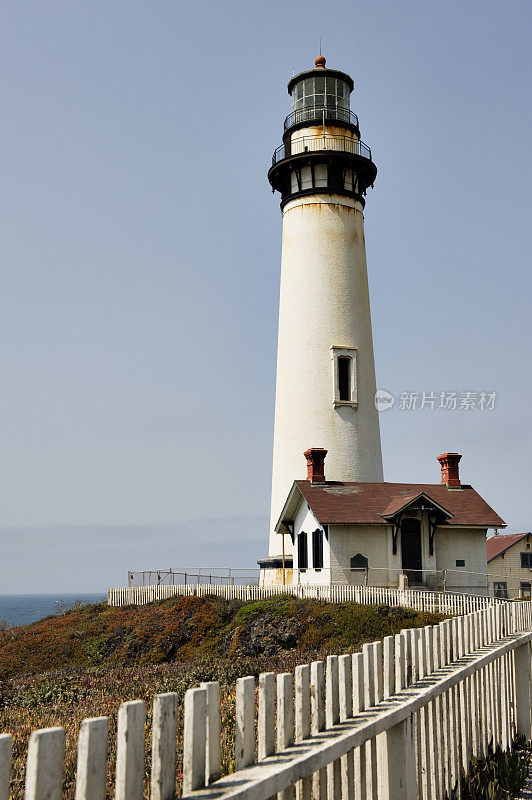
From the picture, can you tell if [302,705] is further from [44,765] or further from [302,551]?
[302,551]

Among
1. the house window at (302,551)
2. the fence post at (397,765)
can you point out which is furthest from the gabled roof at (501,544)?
the fence post at (397,765)

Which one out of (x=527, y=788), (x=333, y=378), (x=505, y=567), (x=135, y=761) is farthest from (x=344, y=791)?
(x=505, y=567)

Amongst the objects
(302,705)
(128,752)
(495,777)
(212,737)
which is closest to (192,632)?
(495,777)

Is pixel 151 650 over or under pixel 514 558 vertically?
under

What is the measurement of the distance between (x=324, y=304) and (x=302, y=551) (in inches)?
423

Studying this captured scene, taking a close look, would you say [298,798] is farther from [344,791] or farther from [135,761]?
[135,761]

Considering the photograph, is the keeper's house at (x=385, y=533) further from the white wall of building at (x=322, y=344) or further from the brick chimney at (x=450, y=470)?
the white wall of building at (x=322, y=344)

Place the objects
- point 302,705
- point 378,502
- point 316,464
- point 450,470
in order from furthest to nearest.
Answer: point 450,470, point 316,464, point 378,502, point 302,705

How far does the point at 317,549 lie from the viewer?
28.5 m

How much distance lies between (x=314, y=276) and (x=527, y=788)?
27.2 meters

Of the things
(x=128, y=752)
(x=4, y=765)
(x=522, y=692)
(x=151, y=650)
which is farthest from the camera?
(x=151, y=650)

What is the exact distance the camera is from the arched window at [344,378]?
32281mm

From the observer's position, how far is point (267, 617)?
24.3 metres

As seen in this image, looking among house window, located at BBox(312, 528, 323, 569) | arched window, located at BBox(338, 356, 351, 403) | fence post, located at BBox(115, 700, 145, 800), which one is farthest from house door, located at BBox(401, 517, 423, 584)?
fence post, located at BBox(115, 700, 145, 800)
